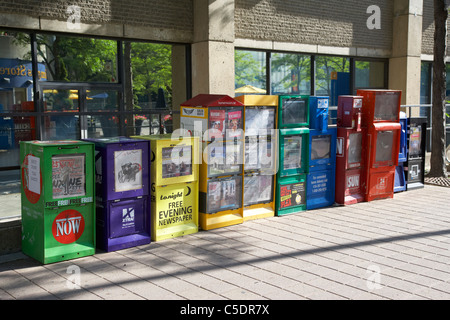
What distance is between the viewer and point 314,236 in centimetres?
751

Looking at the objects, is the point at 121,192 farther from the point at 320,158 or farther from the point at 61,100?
the point at 320,158

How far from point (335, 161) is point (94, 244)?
4862 millimetres

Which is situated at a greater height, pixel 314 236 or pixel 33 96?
pixel 33 96

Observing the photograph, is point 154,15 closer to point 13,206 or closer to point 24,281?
point 13,206

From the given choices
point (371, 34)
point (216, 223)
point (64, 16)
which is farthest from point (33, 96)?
point (371, 34)

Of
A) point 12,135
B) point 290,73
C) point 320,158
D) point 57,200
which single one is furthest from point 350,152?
point 12,135

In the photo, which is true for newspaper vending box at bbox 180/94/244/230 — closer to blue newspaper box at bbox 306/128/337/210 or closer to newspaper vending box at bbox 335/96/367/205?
blue newspaper box at bbox 306/128/337/210

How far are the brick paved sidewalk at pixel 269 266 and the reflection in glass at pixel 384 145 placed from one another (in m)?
1.87

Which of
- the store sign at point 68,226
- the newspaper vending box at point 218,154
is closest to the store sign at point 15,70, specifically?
the newspaper vending box at point 218,154

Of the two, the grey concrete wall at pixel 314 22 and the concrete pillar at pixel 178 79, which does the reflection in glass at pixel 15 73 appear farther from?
the grey concrete wall at pixel 314 22

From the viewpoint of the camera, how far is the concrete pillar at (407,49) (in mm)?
14469
